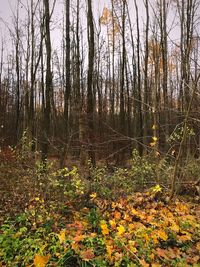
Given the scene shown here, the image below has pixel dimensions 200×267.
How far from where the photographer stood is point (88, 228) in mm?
4777

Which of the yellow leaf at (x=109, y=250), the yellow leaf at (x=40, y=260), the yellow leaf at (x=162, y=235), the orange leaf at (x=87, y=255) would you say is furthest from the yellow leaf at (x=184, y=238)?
the yellow leaf at (x=40, y=260)

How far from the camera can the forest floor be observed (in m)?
3.92

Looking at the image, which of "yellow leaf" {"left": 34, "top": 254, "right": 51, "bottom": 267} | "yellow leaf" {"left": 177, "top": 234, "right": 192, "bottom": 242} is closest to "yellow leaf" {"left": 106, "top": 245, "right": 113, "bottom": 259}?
"yellow leaf" {"left": 34, "top": 254, "right": 51, "bottom": 267}

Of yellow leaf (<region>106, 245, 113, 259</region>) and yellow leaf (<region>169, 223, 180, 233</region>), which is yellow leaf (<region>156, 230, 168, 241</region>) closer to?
yellow leaf (<region>169, 223, 180, 233</region>)

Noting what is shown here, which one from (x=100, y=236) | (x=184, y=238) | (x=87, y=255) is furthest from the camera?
(x=100, y=236)

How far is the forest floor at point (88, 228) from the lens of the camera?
3921 millimetres

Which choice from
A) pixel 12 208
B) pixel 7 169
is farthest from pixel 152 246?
pixel 7 169

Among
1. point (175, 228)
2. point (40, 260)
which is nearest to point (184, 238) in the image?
point (175, 228)

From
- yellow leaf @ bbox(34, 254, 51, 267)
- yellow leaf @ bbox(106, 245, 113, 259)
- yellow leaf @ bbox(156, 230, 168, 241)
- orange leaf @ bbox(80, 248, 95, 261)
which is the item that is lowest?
yellow leaf @ bbox(106, 245, 113, 259)

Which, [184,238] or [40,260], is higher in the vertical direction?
[40,260]

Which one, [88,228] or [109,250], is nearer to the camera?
[109,250]

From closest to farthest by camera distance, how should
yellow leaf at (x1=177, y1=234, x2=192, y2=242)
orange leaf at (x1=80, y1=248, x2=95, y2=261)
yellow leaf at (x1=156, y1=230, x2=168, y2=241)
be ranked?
orange leaf at (x1=80, y1=248, x2=95, y2=261) → yellow leaf at (x1=156, y1=230, x2=168, y2=241) → yellow leaf at (x1=177, y1=234, x2=192, y2=242)

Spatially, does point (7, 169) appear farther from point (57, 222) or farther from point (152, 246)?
point (152, 246)

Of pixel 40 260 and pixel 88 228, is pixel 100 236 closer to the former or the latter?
pixel 88 228
